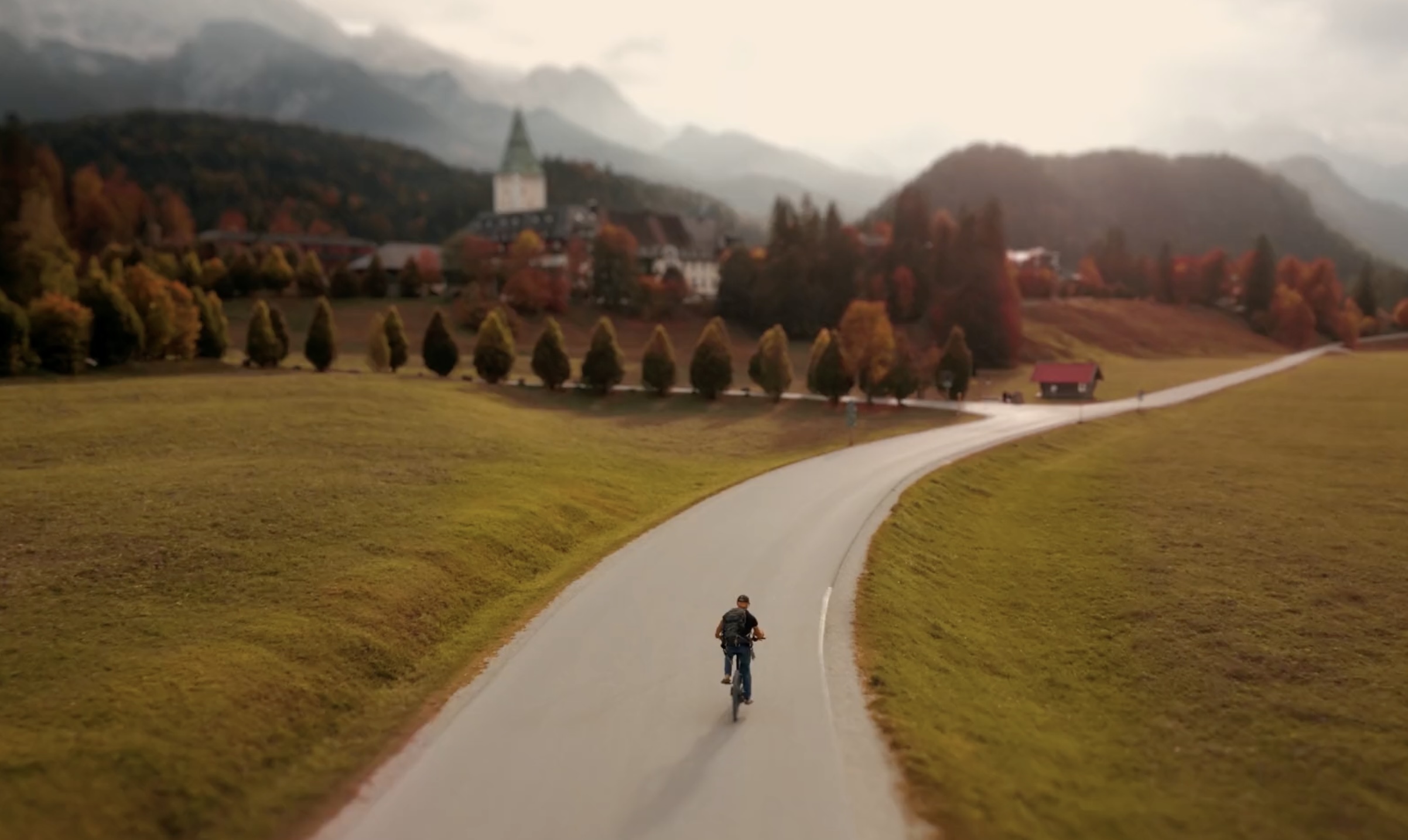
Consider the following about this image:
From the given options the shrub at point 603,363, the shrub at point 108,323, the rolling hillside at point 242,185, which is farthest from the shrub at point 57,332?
the rolling hillside at point 242,185

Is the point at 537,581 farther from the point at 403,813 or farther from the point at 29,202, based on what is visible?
the point at 29,202

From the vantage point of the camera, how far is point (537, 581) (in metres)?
22.1

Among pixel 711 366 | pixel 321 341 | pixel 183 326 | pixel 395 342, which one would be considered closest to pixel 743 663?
pixel 711 366

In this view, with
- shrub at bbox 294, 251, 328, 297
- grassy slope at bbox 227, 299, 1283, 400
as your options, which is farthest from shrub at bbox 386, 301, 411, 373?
shrub at bbox 294, 251, 328, 297

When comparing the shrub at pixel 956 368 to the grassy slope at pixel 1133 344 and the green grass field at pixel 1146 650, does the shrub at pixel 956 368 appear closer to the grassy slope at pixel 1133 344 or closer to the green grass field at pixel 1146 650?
the grassy slope at pixel 1133 344

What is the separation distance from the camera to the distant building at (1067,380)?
218ft

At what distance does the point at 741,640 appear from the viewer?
578 inches

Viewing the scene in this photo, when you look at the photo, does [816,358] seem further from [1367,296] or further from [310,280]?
[1367,296]

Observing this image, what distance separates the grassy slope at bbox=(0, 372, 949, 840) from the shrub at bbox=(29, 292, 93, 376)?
260 inches

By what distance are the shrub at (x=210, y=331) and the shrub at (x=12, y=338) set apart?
12031 millimetres

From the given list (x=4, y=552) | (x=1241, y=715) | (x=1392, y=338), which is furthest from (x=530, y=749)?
(x=1392, y=338)

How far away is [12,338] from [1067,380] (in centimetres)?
6803

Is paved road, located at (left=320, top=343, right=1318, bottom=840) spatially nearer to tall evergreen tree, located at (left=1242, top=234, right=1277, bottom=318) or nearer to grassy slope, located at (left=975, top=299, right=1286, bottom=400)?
grassy slope, located at (left=975, top=299, right=1286, bottom=400)

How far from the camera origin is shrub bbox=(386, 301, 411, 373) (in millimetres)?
63281
